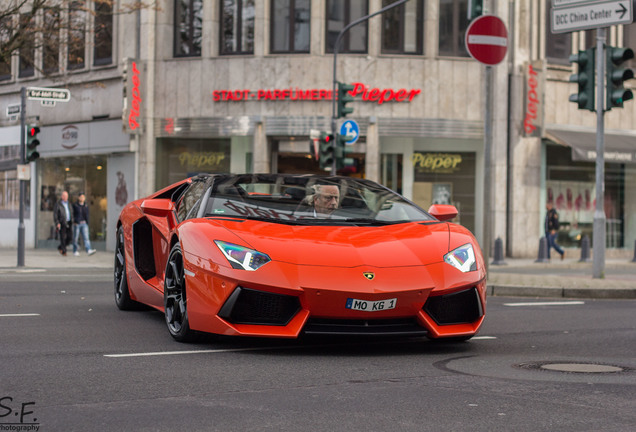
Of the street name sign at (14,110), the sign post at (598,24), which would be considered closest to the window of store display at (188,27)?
the street name sign at (14,110)

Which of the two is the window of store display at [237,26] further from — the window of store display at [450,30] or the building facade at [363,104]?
the window of store display at [450,30]

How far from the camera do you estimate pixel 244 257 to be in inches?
270

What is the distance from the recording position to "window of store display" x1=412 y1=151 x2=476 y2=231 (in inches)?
1242

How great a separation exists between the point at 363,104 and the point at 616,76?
48.0ft

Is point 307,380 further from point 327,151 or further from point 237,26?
point 237,26

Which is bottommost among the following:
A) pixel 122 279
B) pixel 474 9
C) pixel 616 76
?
pixel 122 279

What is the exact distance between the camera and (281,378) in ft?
19.4

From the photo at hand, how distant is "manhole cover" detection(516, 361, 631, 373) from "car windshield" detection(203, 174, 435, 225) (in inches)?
68.1

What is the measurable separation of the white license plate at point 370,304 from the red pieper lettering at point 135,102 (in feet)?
82.7

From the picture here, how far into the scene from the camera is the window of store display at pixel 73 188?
33.3 meters

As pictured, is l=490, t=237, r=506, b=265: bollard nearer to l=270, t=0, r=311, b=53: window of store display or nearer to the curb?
l=270, t=0, r=311, b=53: window of store display

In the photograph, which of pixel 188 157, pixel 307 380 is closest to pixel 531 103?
pixel 188 157

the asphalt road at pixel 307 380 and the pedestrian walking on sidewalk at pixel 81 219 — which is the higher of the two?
the pedestrian walking on sidewalk at pixel 81 219

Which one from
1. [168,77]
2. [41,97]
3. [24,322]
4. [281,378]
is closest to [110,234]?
[168,77]
